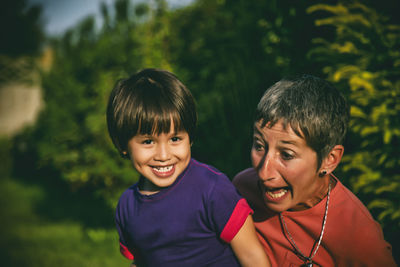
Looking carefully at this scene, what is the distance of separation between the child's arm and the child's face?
1.62ft

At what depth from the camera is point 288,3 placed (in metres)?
2.61

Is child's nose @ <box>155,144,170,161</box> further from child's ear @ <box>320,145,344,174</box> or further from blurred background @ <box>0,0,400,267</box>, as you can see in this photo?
blurred background @ <box>0,0,400,267</box>

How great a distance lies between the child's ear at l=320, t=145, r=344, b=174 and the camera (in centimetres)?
163

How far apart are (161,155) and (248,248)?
27.7 inches

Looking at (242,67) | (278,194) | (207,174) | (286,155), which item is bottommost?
(278,194)

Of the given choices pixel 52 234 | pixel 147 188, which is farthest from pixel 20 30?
pixel 147 188

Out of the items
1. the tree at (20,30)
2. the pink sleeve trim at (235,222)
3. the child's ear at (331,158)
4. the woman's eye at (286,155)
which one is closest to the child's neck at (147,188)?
the pink sleeve trim at (235,222)

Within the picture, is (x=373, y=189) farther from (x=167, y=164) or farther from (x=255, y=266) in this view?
(x=167, y=164)

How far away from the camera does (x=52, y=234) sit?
5.98 m

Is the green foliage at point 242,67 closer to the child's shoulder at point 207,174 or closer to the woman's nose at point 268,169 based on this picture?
the child's shoulder at point 207,174

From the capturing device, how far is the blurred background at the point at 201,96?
87.3 inches

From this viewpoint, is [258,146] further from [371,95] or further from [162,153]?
[371,95]

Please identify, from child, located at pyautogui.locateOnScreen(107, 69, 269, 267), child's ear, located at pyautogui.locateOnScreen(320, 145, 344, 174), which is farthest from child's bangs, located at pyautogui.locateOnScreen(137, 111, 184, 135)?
child's ear, located at pyautogui.locateOnScreen(320, 145, 344, 174)

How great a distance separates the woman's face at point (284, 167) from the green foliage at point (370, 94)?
2.37 feet
